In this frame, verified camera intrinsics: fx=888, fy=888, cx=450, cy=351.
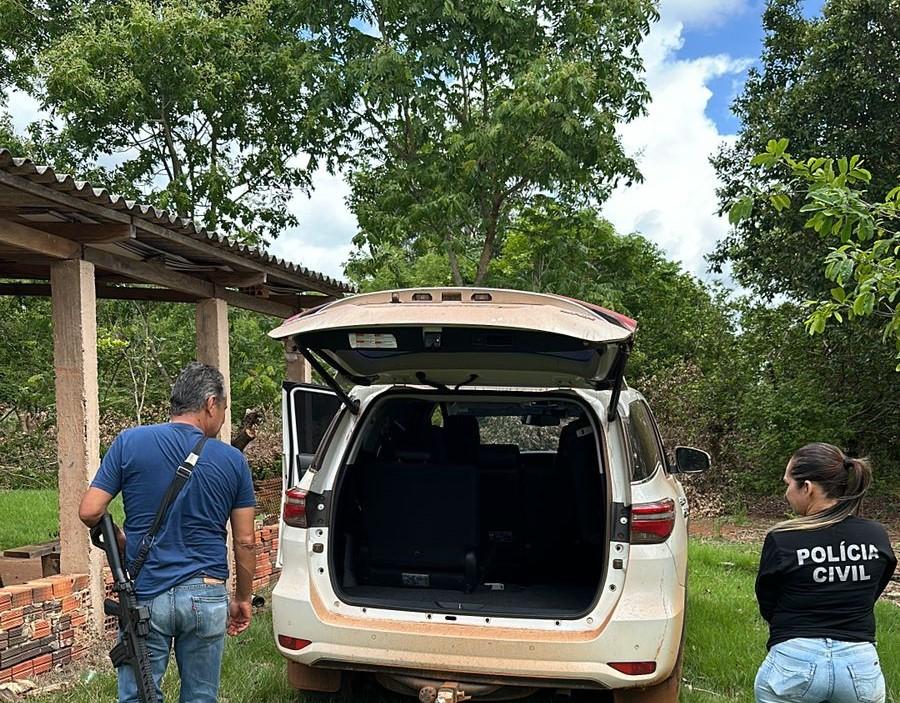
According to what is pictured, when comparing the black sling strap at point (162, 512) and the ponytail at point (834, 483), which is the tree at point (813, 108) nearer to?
the ponytail at point (834, 483)

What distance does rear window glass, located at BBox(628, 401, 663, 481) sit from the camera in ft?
12.8

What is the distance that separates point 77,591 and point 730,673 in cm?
381

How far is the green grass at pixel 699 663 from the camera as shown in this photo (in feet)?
14.8

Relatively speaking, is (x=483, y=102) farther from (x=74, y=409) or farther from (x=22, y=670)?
(x=22, y=670)

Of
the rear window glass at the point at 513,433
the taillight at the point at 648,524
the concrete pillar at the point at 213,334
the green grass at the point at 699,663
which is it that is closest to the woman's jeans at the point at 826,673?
the taillight at the point at 648,524

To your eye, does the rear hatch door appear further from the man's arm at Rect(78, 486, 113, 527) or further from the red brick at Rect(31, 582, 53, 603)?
the red brick at Rect(31, 582, 53, 603)

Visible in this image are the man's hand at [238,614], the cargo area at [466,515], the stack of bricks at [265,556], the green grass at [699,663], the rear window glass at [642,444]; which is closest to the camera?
the man's hand at [238,614]

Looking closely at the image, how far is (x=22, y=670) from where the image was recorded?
4.75 meters

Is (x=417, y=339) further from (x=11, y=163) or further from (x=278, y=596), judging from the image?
(x=11, y=163)

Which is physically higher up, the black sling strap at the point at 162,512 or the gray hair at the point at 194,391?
the gray hair at the point at 194,391

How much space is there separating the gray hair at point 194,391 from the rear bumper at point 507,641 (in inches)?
42.8

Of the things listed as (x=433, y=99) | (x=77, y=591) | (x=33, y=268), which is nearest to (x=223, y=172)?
(x=433, y=99)

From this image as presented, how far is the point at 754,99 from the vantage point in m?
13.6

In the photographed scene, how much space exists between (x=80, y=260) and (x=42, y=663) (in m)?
2.35
